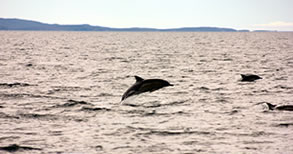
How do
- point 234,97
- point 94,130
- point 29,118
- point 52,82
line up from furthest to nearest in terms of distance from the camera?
point 52,82 < point 234,97 < point 29,118 < point 94,130

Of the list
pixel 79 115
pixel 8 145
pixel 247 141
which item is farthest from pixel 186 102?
pixel 8 145

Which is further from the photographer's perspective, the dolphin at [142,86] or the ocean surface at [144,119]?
the dolphin at [142,86]

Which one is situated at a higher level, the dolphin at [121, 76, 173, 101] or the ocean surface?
the dolphin at [121, 76, 173, 101]

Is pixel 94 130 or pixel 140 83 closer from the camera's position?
pixel 94 130

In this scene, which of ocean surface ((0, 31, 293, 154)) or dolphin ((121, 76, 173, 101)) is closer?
ocean surface ((0, 31, 293, 154))

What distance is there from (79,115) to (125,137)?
2.66 meters

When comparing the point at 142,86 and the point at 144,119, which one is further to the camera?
the point at 142,86

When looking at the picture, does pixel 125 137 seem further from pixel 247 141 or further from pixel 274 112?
pixel 274 112

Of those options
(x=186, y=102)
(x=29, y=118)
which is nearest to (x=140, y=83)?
(x=186, y=102)

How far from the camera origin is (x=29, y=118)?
30.3ft

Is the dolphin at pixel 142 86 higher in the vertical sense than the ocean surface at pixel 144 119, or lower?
higher

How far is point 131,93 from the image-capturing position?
12.1 metres

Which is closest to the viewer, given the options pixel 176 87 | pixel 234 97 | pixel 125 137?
pixel 125 137

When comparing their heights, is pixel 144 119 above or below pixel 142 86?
below
